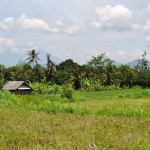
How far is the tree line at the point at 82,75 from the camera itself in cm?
→ 6979

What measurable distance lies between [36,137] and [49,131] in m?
1.04

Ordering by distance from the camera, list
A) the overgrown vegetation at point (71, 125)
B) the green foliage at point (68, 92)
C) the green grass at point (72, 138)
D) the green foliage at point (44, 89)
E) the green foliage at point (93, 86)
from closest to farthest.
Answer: the green grass at point (72, 138) → the overgrown vegetation at point (71, 125) → the green foliage at point (68, 92) → the green foliage at point (44, 89) → the green foliage at point (93, 86)

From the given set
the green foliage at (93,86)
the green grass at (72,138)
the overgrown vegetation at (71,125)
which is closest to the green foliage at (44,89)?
the green foliage at (93,86)

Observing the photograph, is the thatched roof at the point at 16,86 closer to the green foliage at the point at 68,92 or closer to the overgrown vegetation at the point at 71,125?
the overgrown vegetation at the point at 71,125

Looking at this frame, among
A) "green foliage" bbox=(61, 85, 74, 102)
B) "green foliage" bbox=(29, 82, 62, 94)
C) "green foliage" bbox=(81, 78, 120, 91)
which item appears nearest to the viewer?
"green foliage" bbox=(61, 85, 74, 102)

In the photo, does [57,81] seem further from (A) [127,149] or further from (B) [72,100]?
(A) [127,149]

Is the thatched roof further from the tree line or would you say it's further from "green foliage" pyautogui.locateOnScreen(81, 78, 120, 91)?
"green foliage" pyautogui.locateOnScreen(81, 78, 120, 91)

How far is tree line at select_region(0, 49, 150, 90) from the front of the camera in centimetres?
6979

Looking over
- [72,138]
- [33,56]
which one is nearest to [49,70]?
[33,56]

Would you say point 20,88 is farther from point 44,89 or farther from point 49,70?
point 49,70

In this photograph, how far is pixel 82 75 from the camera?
2869 inches

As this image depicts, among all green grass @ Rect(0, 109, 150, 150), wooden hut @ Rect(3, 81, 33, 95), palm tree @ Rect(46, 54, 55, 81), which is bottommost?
green grass @ Rect(0, 109, 150, 150)

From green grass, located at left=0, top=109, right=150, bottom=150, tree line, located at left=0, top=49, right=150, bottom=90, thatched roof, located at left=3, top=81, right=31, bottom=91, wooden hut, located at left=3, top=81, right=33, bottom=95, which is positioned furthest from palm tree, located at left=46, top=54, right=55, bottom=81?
green grass, located at left=0, top=109, right=150, bottom=150

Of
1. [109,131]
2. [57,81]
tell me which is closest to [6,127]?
[109,131]
